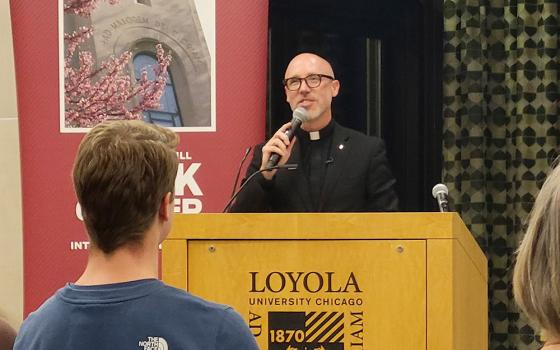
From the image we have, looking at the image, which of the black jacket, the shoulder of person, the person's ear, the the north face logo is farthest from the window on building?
the the north face logo

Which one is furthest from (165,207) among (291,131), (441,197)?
(291,131)

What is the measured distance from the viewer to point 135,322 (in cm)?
159

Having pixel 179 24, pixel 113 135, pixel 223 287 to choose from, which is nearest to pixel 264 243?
pixel 223 287

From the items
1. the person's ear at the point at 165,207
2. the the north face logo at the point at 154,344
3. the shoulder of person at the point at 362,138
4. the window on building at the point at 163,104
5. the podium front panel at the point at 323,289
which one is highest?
the window on building at the point at 163,104

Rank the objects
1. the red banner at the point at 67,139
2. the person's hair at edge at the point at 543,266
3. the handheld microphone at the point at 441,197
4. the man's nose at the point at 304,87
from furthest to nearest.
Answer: the red banner at the point at 67,139, the man's nose at the point at 304,87, the handheld microphone at the point at 441,197, the person's hair at edge at the point at 543,266

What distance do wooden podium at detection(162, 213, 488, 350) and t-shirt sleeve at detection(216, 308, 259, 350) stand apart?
0.92 metres

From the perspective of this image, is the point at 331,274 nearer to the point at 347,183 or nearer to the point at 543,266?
the point at 543,266

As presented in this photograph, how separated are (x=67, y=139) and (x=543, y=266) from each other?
3.43m

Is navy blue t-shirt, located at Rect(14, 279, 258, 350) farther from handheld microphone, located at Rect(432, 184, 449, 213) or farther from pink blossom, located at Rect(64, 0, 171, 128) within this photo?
pink blossom, located at Rect(64, 0, 171, 128)

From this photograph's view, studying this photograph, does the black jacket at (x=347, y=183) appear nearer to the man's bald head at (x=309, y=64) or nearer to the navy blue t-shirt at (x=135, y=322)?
the man's bald head at (x=309, y=64)

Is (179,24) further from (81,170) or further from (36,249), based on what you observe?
(81,170)

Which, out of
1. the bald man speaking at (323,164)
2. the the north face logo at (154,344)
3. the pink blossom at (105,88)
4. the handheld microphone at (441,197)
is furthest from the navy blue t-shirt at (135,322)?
the pink blossom at (105,88)

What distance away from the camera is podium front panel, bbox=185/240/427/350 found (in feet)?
8.25

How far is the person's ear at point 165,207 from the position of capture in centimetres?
167
